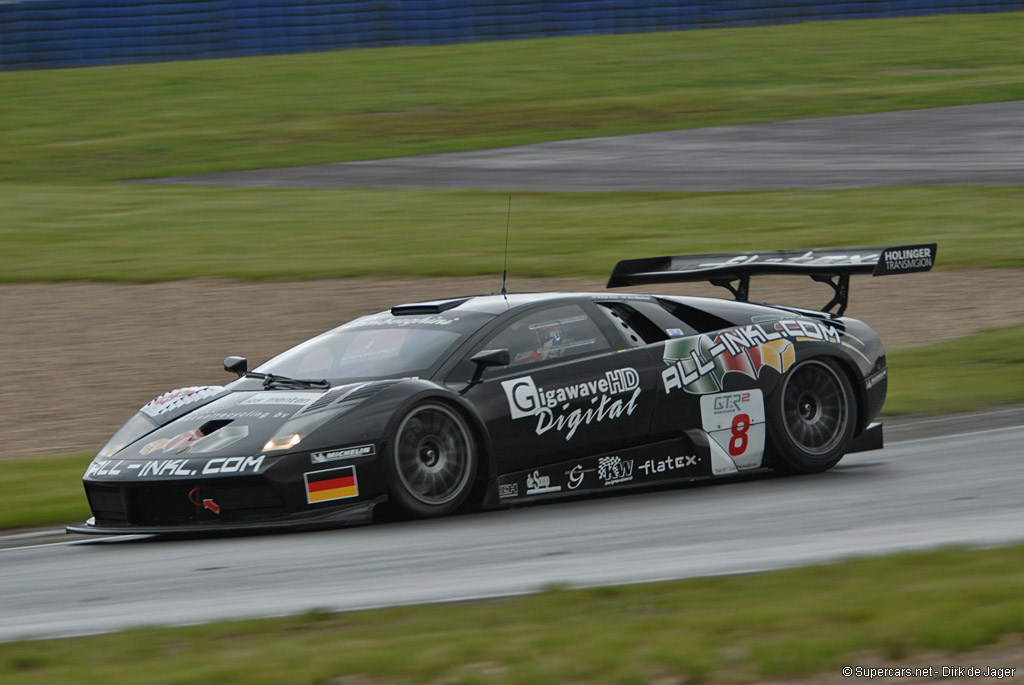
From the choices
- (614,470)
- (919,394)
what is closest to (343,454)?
(614,470)

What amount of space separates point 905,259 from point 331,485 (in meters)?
4.27

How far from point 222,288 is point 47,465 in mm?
7759

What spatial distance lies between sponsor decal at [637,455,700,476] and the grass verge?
3.20m

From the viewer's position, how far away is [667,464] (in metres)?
8.91

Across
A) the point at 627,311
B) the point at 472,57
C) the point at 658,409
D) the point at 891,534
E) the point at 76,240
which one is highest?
the point at 472,57

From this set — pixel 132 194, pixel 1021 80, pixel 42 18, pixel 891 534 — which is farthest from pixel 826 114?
pixel 891 534

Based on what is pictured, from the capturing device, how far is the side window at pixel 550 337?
8.59 m

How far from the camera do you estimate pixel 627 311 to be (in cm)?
920

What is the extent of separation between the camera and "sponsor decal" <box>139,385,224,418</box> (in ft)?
27.9

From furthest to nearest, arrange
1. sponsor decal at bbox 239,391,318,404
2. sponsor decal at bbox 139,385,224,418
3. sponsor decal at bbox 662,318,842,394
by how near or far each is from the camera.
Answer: sponsor decal at bbox 662,318,842,394, sponsor decal at bbox 139,385,224,418, sponsor decal at bbox 239,391,318,404

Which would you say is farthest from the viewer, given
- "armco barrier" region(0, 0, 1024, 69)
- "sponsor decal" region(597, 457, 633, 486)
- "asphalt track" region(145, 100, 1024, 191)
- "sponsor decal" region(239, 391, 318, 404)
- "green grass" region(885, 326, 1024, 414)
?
"armco barrier" region(0, 0, 1024, 69)

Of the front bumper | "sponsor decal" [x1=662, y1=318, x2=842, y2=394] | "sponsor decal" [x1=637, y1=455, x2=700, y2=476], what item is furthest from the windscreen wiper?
"sponsor decal" [x1=662, y1=318, x2=842, y2=394]

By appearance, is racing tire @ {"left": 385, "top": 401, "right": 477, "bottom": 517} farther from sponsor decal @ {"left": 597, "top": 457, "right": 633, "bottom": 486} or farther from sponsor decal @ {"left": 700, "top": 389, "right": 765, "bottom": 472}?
sponsor decal @ {"left": 700, "top": 389, "right": 765, "bottom": 472}

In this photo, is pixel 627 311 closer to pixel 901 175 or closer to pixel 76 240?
pixel 76 240
